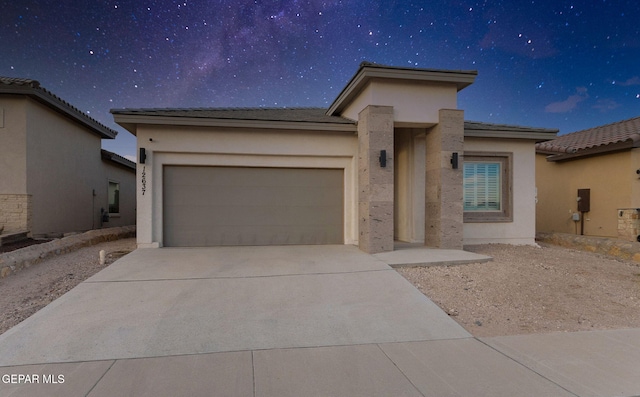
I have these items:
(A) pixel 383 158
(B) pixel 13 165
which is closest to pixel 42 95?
(B) pixel 13 165

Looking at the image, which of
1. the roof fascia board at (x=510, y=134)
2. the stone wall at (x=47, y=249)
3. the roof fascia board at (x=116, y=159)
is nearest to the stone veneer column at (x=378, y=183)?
the roof fascia board at (x=510, y=134)

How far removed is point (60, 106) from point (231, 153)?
6.89m

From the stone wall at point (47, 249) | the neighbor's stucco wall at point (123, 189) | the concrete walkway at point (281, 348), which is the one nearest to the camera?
the concrete walkway at point (281, 348)

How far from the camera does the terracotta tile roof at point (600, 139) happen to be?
1122 cm

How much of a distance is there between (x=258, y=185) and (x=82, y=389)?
6551 millimetres

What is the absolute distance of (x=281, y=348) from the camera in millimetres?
3836

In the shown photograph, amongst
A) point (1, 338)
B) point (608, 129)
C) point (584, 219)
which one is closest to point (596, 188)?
point (584, 219)

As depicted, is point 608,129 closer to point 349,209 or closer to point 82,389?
point 349,209

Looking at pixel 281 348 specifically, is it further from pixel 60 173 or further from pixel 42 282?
pixel 60 173

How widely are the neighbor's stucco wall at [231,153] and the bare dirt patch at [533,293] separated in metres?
3.55

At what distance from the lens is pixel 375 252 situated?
7.94 m

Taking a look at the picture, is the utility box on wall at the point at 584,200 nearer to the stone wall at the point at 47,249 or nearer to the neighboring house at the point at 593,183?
the neighboring house at the point at 593,183

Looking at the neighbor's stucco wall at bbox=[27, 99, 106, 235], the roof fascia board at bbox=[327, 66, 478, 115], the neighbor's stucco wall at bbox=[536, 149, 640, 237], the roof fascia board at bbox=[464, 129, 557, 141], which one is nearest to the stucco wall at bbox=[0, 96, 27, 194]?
the neighbor's stucco wall at bbox=[27, 99, 106, 235]

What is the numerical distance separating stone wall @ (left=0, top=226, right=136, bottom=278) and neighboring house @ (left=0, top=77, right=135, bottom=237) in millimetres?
1978
